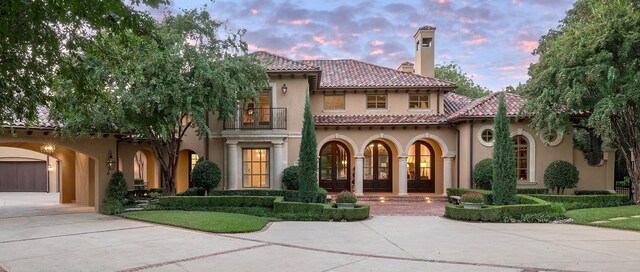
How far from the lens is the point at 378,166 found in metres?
22.7

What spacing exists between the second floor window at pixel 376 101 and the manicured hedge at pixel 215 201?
841 centimetres

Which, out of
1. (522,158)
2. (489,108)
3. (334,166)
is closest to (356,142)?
(334,166)

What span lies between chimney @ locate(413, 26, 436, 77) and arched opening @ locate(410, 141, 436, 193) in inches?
178

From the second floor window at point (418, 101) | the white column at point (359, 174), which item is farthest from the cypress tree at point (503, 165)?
the white column at point (359, 174)

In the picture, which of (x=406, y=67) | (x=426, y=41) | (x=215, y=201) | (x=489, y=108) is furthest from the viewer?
(x=406, y=67)

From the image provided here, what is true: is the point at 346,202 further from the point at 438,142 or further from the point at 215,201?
the point at 438,142

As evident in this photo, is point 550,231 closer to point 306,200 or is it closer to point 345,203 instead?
point 345,203

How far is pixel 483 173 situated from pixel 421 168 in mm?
4777

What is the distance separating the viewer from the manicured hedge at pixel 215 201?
16.2 metres

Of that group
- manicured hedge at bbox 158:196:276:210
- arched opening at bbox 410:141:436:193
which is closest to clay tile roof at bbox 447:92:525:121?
arched opening at bbox 410:141:436:193

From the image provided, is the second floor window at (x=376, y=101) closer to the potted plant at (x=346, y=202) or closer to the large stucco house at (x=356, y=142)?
the large stucco house at (x=356, y=142)

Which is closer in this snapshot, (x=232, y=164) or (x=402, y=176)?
(x=232, y=164)

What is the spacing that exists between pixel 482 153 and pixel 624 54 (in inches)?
262

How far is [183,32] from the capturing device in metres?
16.4
